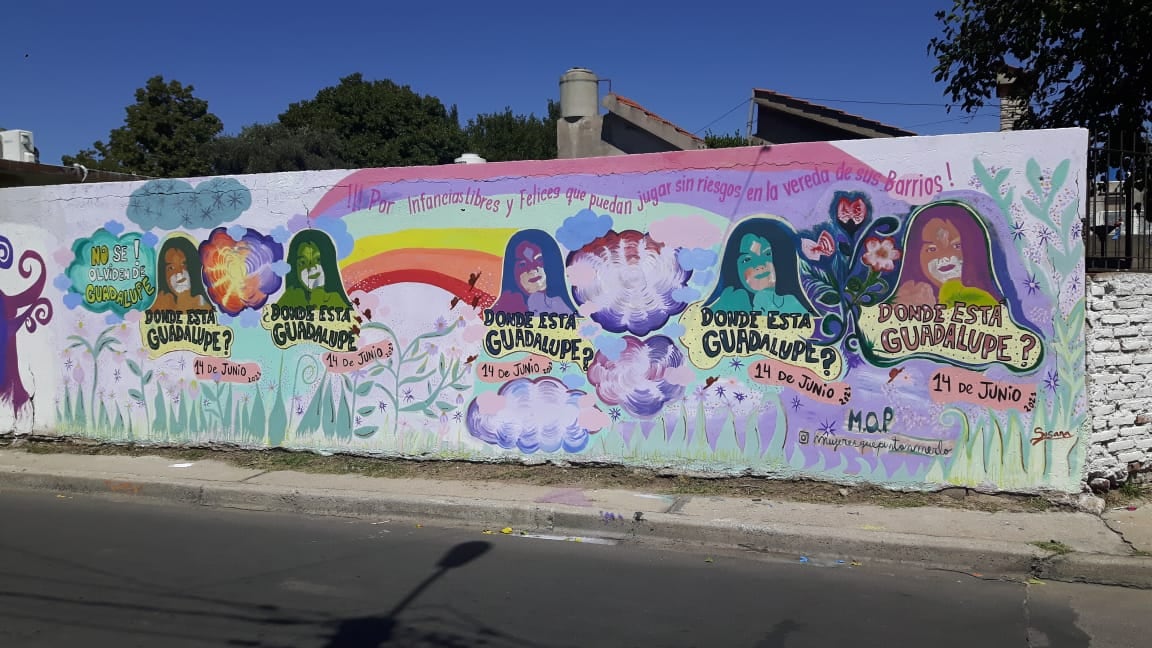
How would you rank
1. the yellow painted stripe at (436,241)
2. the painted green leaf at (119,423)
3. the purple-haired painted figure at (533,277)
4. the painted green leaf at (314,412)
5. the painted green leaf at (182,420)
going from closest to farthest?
the purple-haired painted figure at (533,277) → the yellow painted stripe at (436,241) → the painted green leaf at (314,412) → the painted green leaf at (182,420) → the painted green leaf at (119,423)

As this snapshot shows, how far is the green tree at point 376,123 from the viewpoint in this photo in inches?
1797

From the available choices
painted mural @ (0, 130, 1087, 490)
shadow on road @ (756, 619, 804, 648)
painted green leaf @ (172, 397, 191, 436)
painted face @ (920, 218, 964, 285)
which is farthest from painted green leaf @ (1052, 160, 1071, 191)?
painted green leaf @ (172, 397, 191, 436)

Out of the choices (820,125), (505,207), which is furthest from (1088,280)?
(820,125)

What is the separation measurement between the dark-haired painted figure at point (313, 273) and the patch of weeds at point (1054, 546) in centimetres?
579

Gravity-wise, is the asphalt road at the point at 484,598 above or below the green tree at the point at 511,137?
below

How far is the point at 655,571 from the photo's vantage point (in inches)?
218

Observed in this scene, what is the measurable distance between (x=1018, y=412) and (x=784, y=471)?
173 centimetres

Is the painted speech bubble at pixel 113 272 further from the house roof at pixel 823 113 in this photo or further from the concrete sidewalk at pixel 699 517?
the house roof at pixel 823 113

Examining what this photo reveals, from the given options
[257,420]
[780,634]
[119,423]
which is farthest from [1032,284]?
[119,423]

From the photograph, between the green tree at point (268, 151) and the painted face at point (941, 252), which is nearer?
the painted face at point (941, 252)

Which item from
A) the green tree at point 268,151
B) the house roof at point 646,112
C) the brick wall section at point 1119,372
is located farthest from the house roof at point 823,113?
the green tree at point 268,151

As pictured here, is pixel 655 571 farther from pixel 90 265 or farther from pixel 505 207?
pixel 90 265

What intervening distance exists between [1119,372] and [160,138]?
130 ft

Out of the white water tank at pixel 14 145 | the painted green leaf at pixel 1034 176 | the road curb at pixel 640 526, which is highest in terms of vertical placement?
the white water tank at pixel 14 145
